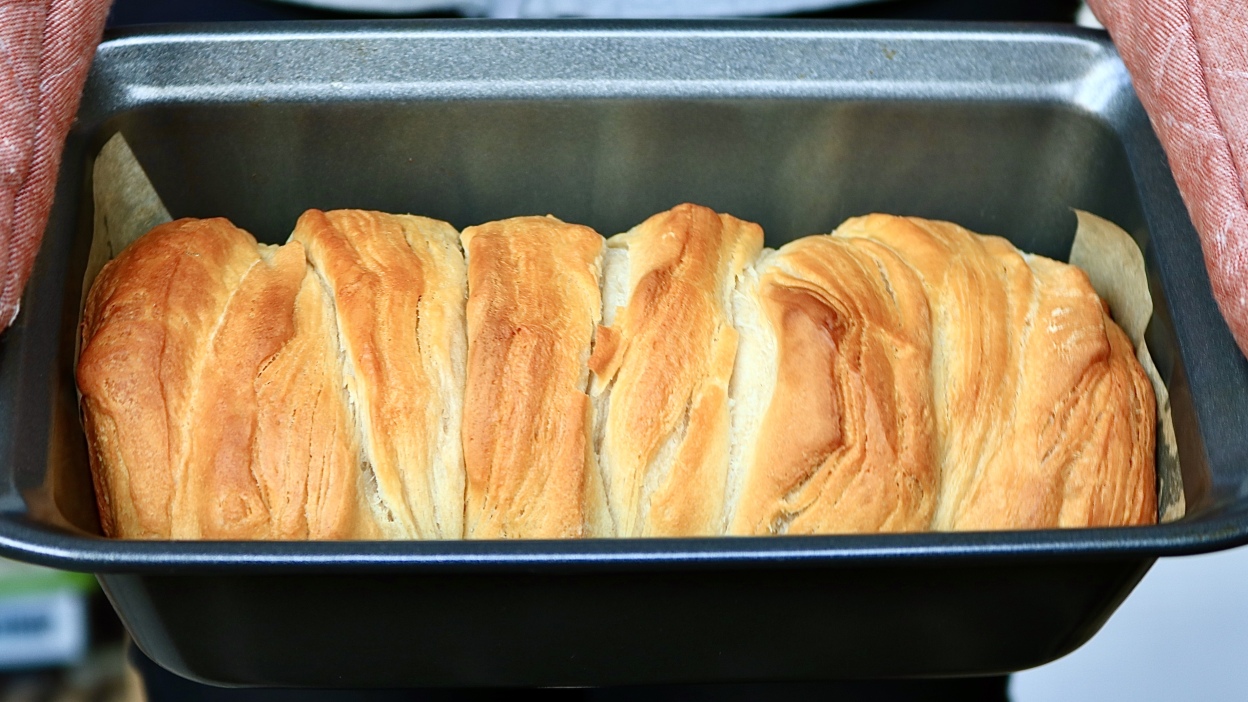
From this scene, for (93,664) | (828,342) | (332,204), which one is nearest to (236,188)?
(332,204)

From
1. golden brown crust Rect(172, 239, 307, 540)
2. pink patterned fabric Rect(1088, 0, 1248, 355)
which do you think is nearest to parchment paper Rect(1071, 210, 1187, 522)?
pink patterned fabric Rect(1088, 0, 1248, 355)

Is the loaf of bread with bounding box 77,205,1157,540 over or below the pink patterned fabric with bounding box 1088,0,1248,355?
below

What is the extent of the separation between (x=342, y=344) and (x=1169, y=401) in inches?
25.5

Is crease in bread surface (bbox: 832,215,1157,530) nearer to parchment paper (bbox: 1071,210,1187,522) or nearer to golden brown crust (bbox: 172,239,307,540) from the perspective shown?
parchment paper (bbox: 1071,210,1187,522)

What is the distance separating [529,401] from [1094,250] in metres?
0.53

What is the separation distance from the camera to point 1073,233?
1.02m

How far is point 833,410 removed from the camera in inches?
32.7

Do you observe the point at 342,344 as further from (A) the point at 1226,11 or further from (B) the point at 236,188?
(A) the point at 1226,11

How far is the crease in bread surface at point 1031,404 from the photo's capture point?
0.85 metres

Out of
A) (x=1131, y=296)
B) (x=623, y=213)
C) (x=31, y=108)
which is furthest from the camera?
(x=623, y=213)

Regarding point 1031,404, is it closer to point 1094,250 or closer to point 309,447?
point 1094,250

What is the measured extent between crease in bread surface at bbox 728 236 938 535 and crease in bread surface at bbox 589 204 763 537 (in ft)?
0.08

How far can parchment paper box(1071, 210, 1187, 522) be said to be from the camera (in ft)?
2.82

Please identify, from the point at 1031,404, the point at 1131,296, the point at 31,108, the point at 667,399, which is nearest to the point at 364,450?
the point at 667,399
